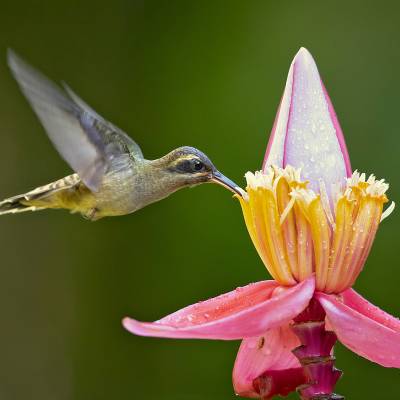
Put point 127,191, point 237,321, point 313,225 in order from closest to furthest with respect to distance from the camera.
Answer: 1. point 237,321
2. point 313,225
3. point 127,191

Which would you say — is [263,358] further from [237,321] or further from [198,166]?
[198,166]

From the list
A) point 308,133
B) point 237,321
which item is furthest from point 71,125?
point 237,321

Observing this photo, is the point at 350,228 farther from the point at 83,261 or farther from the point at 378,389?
the point at 83,261

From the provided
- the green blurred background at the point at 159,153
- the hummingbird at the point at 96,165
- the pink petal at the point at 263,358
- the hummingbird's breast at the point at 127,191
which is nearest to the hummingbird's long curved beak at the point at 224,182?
the hummingbird at the point at 96,165

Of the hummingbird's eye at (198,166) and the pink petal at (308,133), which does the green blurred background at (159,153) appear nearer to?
the hummingbird's eye at (198,166)

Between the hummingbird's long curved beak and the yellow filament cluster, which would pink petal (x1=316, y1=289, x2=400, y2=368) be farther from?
the hummingbird's long curved beak
